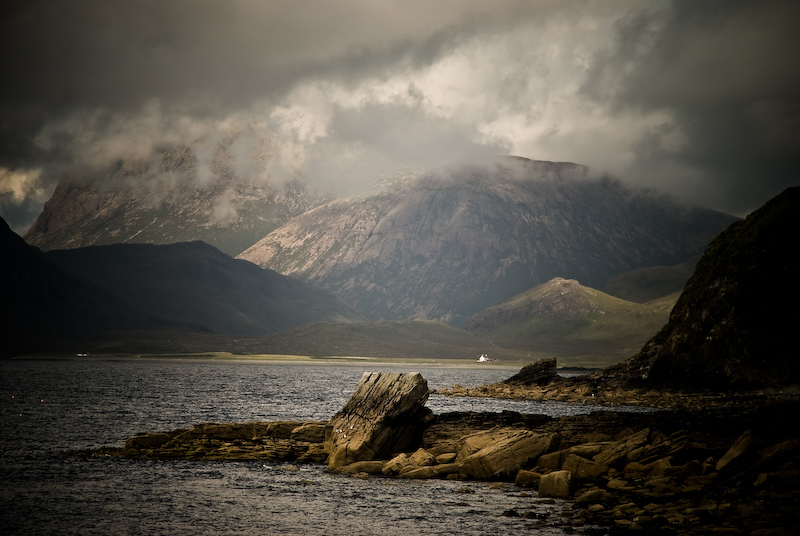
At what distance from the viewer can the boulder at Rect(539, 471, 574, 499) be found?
47.2 m

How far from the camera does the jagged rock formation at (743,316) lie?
4557 inches

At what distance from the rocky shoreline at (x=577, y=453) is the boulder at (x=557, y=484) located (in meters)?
0.07

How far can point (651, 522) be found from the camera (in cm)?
3700

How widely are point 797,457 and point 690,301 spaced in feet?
343

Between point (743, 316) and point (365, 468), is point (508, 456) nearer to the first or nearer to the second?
point (365, 468)

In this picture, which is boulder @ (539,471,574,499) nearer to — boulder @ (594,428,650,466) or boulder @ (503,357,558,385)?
boulder @ (594,428,650,466)

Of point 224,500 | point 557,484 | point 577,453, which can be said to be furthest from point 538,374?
point 224,500

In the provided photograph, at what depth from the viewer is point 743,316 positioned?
121 metres

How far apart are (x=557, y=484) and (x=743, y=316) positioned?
Result: 90228mm

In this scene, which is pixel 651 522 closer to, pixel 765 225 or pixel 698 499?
pixel 698 499

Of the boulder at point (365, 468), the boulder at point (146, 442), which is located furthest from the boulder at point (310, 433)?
the boulder at point (146, 442)

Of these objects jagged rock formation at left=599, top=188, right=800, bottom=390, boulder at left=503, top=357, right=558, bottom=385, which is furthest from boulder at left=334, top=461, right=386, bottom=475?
A: boulder at left=503, top=357, right=558, bottom=385

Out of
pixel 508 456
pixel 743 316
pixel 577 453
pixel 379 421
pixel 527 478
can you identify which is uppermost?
pixel 743 316

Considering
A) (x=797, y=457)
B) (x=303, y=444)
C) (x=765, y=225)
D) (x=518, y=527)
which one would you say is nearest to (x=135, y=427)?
(x=303, y=444)
